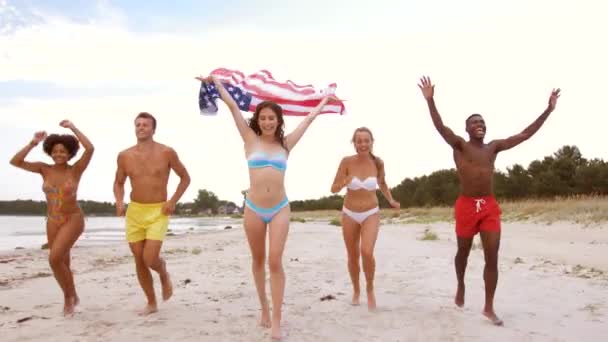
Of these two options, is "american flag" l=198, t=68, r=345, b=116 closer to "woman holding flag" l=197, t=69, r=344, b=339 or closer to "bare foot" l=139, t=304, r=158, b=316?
"woman holding flag" l=197, t=69, r=344, b=339

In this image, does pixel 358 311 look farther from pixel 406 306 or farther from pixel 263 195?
pixel 263 195

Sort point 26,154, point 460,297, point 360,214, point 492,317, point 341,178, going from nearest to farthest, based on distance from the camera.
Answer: point 492,317, point 26,154, point 460,297, point 360,214, point 341,178

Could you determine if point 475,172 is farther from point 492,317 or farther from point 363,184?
point 492,317

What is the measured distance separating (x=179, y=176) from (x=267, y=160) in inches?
60.4

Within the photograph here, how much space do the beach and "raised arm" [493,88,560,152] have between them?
1.94m

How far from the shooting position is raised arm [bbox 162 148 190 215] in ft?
20.4

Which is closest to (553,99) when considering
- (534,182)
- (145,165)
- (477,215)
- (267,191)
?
(477,215)

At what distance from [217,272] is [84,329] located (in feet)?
14.9

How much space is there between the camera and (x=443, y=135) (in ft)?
20.9

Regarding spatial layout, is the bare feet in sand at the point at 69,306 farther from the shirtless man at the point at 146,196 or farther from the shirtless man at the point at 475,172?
the shirtless man at the point at 475,172

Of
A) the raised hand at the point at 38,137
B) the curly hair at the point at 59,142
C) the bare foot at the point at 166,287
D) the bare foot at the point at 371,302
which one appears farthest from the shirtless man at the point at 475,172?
the raised hand at the point at 38,137

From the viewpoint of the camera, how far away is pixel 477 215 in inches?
240

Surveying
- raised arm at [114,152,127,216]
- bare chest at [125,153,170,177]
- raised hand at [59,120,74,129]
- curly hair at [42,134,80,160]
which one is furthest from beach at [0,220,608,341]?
raised hand at [59,120,74,129]

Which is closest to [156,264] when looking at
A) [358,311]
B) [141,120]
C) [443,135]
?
[141,120]
